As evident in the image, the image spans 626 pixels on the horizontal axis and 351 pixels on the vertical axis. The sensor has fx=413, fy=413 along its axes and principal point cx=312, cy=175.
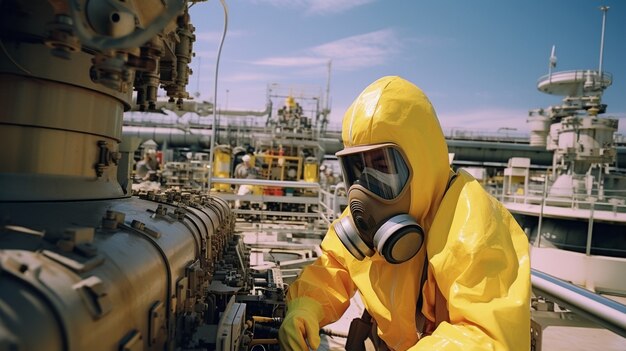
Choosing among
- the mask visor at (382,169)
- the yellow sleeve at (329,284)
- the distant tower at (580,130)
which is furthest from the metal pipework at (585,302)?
the distant tower at (580,130)

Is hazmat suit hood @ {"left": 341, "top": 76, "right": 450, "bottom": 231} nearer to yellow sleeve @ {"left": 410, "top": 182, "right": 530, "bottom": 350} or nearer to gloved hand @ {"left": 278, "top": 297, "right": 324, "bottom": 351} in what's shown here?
yellow sleeve @ {"left": 410, "top": 182, "right": 530, "bottom": 350}

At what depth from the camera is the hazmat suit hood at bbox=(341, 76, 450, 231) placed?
76.4 inches

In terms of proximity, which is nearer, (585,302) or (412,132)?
(585,302)

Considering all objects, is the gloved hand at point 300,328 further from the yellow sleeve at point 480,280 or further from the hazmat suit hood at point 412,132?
the hazmat suit hood at point 412,132

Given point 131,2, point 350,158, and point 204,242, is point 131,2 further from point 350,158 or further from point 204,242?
point 204,242

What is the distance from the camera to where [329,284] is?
8.05 ft

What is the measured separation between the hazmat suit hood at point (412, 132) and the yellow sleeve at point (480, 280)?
0.58 ft

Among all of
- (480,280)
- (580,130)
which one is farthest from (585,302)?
(580,130)

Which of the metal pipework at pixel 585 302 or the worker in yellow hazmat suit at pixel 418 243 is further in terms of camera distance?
the worker in yellow hazmat suit at pixel 418 243

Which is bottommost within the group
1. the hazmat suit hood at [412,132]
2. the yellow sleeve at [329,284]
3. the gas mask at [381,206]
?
the yellow sleeve at [329,284]

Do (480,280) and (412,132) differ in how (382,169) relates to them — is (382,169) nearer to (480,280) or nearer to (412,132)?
(412,132)

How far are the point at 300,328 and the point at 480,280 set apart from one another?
96cm

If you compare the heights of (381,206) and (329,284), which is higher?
(381,206)

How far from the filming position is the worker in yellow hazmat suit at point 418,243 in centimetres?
160
